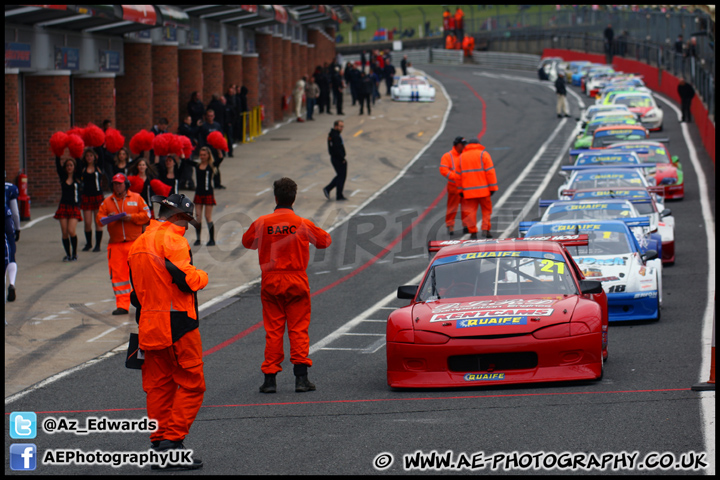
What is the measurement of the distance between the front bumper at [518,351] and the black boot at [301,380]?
92 centimetres

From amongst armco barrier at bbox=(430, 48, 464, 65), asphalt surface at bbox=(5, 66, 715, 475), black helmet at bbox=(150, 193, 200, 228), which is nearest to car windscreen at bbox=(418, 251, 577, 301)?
asphalt surface at bbox=(5, 66, 715, 475)

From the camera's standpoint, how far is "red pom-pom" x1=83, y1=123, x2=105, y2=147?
1920 cm

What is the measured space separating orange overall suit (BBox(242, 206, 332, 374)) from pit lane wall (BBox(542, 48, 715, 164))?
2331 centimetres

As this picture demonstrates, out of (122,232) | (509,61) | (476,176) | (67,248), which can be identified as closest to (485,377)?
(122,232)

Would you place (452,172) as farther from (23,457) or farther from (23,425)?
(23,457)

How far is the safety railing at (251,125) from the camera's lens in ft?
121

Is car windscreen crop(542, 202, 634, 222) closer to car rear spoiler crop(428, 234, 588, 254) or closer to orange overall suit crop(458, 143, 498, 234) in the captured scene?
orange overall suit crop(458, 143, 498, 234)

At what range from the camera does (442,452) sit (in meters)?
6.93

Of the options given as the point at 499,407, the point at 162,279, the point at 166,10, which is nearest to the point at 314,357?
the point at 499,407

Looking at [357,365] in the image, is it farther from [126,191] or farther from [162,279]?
[126,191]

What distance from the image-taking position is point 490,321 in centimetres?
892

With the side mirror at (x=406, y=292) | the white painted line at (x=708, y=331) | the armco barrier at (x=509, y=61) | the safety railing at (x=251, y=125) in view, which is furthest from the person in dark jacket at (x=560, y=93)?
the armco barrier at (x=509, y=61)

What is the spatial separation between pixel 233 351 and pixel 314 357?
3.58ft

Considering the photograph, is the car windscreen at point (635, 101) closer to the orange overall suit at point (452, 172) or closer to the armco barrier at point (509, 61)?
the orange overall suit at point (452, 172)
